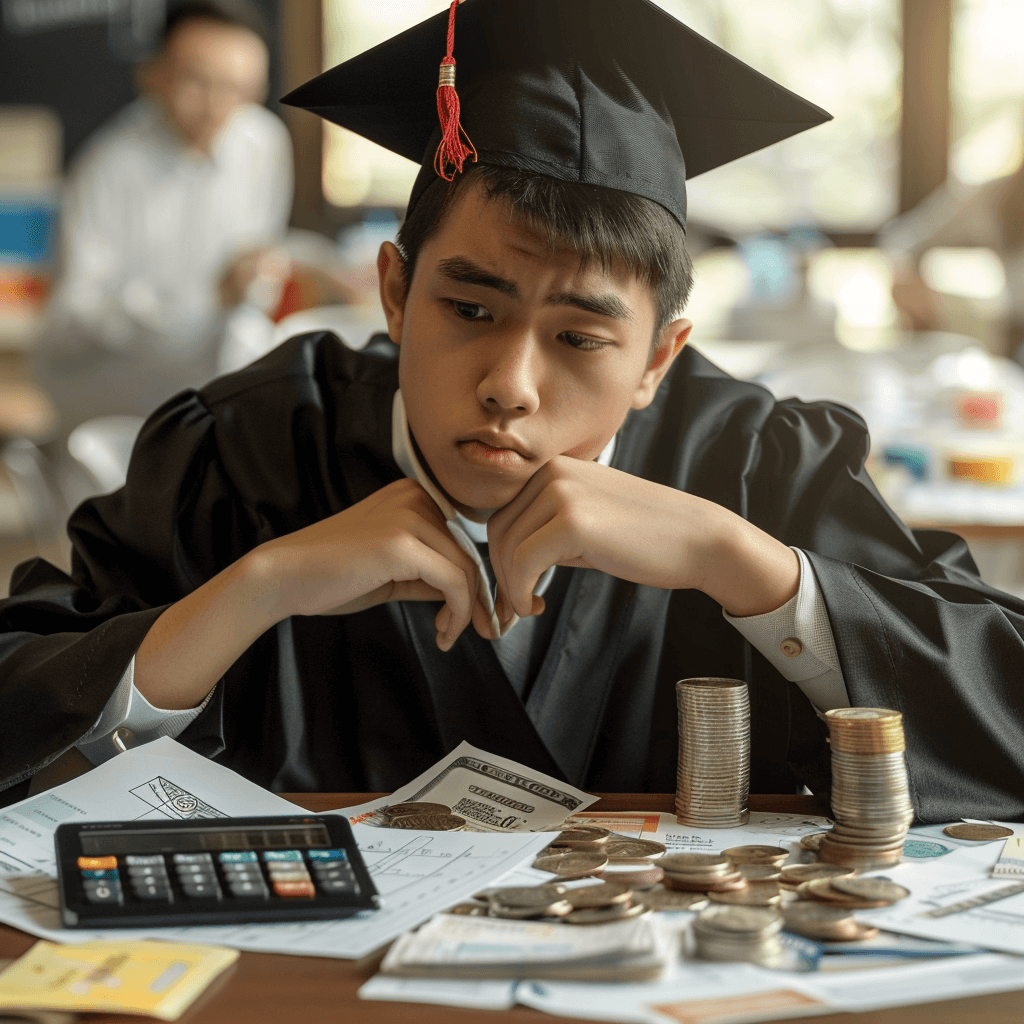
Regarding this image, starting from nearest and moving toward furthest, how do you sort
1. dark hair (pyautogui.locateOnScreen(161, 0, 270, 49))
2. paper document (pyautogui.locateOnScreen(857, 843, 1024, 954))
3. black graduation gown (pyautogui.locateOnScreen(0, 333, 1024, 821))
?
paper document (pyautogui.locateOnScreen(857, 843, 1024, 954)) → black graduation gown (pyautogui.locateOnScreen(0, 333, 1024, 821)) → dark hair (pyautogui.locateOnScreen(161, 0, 270, 49))

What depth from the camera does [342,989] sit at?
0.76 m

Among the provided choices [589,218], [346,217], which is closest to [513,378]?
[589,218]

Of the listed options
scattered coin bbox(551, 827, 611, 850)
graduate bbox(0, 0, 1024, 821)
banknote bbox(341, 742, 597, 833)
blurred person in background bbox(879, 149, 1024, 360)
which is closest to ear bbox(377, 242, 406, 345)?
graduate bbox(0, 0, 1024, 821)

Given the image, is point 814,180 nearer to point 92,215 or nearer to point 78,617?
point 92,215

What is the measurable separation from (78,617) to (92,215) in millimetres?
4225

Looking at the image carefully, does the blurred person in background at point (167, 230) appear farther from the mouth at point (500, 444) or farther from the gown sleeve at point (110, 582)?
the mouth at point (500, 444)

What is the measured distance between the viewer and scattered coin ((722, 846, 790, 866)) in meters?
0.97

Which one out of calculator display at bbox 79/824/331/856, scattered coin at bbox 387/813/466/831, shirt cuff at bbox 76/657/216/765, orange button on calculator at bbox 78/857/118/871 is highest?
shirt cuff at bbox 76/657/216/765

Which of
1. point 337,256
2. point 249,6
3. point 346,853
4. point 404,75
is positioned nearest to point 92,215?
point 337,256

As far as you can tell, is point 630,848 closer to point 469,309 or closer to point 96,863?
point 96,863

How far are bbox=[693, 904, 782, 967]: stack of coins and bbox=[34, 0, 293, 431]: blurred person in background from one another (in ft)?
13.0

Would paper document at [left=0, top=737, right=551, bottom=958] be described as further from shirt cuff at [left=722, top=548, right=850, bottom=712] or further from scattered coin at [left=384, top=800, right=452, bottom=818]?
shirt cuff at [left=722, top=548, right=850, bottom=712]

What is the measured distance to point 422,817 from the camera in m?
1.09

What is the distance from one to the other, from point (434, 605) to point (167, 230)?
427cm
